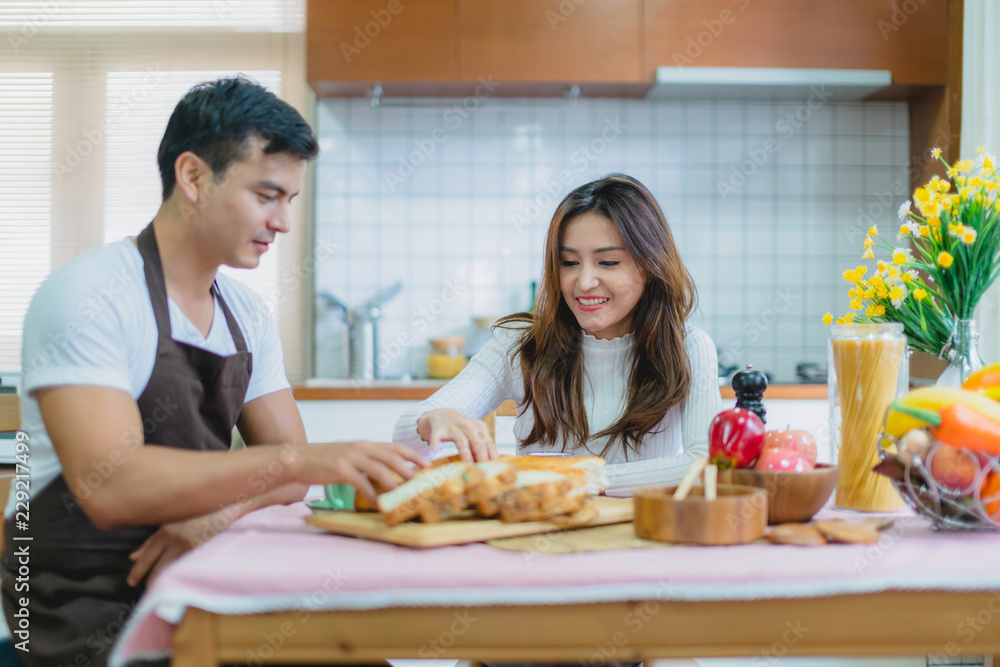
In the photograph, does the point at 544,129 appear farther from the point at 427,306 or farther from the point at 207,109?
the point at 207,109

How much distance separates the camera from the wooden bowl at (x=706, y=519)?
2.77 feet

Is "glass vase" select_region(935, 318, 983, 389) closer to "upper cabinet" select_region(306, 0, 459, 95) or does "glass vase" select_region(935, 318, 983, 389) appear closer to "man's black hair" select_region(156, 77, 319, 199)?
"man's black hair" select_region(156, 77, 319, 199)

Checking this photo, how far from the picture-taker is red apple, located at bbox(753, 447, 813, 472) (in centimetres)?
99

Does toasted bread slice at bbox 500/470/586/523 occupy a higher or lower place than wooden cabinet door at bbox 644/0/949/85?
lower

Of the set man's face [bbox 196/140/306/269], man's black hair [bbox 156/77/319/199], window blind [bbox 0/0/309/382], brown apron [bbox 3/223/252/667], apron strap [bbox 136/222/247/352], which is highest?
window blind [bbox 0/0/309/382]

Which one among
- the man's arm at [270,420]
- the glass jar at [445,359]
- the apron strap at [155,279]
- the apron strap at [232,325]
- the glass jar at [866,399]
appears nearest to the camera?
the glass jar at [866,399]

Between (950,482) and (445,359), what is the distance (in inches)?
96.3

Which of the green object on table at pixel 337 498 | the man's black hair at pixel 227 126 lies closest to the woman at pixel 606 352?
the green object on table at pixel 337 498

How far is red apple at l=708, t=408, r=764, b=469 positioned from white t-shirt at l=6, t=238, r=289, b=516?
0.74 meters

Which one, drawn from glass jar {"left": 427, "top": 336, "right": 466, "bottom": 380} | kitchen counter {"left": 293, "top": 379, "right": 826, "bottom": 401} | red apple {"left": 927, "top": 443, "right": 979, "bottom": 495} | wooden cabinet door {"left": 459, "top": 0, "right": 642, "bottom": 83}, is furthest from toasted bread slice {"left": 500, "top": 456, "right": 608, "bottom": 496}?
wooden cabinet door {"left": 459, "top": 0, "right": 642, "bottom": 83}

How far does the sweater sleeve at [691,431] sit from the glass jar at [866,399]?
213 millimetres

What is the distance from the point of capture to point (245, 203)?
1.23m

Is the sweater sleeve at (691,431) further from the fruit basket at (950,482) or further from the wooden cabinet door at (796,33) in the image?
the wooden cabinet door at (796,33)

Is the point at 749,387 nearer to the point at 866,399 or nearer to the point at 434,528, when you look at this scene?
the point at 866,399
